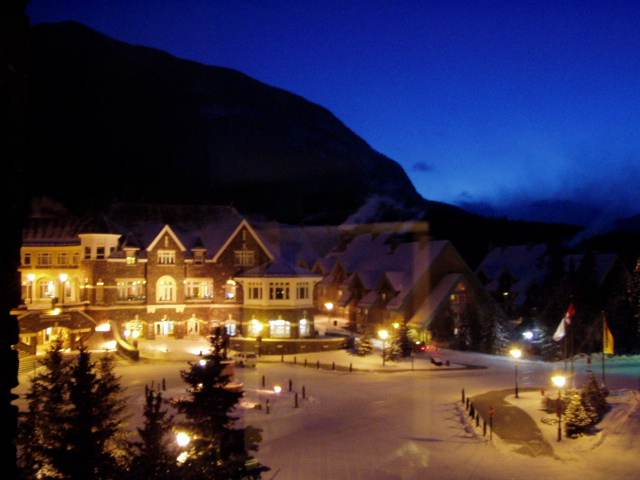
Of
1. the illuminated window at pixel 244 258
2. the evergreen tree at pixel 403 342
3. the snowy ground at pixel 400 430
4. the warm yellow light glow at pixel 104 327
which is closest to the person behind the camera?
the snowy ground at pixel 400 430

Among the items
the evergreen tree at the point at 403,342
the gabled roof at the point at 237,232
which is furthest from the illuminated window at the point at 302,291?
the evergreen tree at the point at 403,342

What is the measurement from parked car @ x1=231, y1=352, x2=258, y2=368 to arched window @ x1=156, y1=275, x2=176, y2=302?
28.5ft

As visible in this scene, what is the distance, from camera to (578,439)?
75.7 ft

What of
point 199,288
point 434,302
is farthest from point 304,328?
point 434,302

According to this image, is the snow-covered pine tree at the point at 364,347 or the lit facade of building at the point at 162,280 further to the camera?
the lit facade of building at the point at 162,280

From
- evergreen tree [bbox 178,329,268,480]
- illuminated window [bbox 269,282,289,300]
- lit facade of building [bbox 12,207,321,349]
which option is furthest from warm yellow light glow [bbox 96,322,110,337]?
evergreen tree [bbox 178,329,268,480]

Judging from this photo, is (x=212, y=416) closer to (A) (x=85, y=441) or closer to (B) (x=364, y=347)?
(A) (x=85, y=441)

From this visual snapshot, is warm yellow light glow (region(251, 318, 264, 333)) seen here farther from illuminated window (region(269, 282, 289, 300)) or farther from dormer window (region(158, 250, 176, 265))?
dormer window (region(158, 250, 176, 265))

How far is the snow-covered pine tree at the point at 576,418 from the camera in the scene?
23500mm

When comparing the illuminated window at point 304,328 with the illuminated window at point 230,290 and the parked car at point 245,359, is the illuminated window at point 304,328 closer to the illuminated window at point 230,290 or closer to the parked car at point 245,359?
the parked car at point 245,359

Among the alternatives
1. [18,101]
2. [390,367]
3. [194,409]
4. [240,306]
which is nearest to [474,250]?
[240,306]

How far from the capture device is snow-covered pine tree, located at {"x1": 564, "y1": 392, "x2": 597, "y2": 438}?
77.1ft

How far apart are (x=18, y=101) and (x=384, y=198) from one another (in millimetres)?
122109

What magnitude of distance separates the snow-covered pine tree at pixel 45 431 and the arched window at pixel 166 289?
26951 mm
